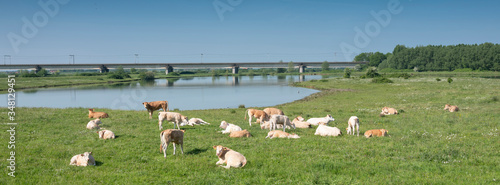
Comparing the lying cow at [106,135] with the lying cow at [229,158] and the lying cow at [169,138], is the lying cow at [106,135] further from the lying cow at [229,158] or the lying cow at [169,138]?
the lying cow at [229,158]

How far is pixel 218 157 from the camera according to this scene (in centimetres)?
1135

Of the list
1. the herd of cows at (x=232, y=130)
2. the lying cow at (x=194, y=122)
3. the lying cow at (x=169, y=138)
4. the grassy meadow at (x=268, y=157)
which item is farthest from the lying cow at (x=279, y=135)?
the lying cow at (x=194, y=122)

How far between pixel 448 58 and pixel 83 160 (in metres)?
164

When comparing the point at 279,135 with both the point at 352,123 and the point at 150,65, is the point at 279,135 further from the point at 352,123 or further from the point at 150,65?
the point at 150,65

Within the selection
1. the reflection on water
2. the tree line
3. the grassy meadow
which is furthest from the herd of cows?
the tree line

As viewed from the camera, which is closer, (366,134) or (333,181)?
(333,181)

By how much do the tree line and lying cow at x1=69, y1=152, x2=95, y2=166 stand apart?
160 metres

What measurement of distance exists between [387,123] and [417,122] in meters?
1.71

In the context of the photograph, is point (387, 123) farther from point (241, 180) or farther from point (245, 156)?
point (241, 180)

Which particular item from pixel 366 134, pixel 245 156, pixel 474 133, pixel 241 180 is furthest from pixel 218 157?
pixel 474 133

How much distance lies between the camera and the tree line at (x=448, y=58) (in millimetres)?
136125

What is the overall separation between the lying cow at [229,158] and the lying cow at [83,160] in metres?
4.05

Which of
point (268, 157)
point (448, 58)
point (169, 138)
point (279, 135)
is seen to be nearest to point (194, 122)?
point (279, 135)

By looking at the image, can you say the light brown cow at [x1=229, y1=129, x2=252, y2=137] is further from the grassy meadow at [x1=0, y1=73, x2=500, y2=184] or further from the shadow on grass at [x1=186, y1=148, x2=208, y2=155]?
the shadow on grass at [x1=186, y1=148, x2=208, y2=155]
